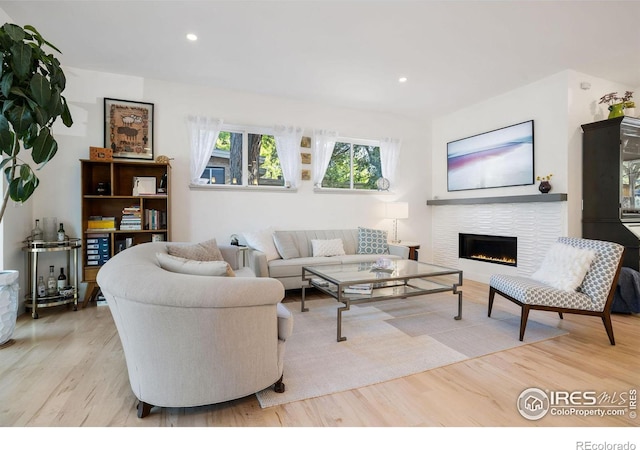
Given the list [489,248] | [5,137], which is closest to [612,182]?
[489,248]

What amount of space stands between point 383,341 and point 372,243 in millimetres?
2208

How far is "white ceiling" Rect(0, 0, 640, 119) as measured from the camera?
2598mm

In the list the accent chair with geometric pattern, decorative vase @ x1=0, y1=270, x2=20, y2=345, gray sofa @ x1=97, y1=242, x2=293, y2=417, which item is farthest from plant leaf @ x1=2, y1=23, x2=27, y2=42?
the accent chair with geometric pattern

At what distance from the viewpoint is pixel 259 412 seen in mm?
1575

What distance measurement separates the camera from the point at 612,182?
3652 millimetres

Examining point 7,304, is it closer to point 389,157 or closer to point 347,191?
point 347,191

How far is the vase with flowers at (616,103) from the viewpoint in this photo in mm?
3727

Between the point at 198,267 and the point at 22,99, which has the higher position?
the point at 22,99

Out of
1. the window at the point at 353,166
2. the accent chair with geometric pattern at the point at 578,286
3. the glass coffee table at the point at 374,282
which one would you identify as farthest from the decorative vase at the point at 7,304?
the accent chair with geometric pattern at the point at 578,286

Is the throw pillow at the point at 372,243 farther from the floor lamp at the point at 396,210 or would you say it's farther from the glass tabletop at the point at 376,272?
the glass tabletop at the point at 376,272

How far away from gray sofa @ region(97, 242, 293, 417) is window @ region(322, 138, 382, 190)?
12.1 ft
